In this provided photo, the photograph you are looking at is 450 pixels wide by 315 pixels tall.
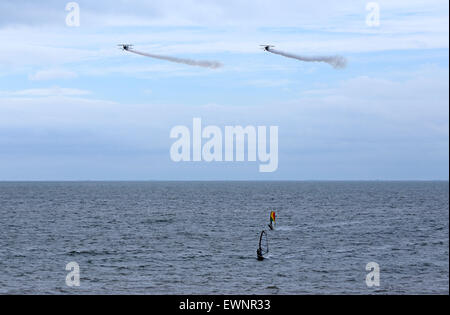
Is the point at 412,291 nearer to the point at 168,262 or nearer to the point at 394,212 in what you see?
the point at 168,262

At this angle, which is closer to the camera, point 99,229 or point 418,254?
point 418,254

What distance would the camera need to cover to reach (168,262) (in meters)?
69.8


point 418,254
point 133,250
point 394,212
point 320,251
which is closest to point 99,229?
point 133,250

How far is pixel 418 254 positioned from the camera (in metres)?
75.6

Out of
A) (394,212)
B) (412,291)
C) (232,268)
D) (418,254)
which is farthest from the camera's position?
(394,212)

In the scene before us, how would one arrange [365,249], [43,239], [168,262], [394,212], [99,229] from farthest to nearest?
[394,212] → [99,229] → [43,239] → [365,249] → [168,262]

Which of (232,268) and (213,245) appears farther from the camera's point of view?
(213,245)
